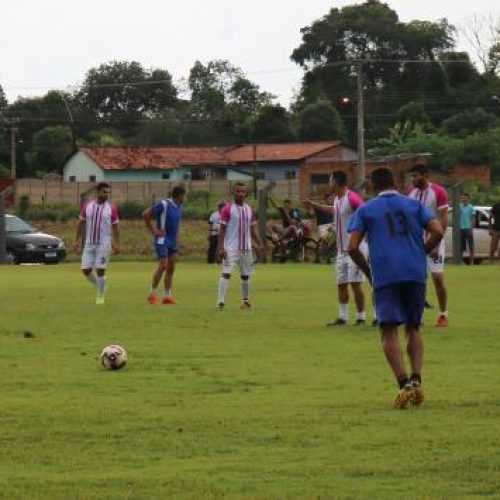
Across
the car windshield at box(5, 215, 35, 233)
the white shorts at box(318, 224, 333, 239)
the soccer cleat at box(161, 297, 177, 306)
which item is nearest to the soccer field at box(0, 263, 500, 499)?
the soccer cleat at box(161, 297, 177, 306)

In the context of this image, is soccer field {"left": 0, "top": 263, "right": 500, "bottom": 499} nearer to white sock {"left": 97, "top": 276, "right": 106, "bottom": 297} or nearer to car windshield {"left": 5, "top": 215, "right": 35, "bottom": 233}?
white sock {"left": 97, "top": 276, "right": 106, "bottom": 297}

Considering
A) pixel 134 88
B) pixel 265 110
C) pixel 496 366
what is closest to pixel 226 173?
pixel 265 110

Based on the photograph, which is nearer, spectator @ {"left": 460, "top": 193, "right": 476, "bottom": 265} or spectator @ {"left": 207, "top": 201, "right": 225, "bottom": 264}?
spectator @ {"left": 460, "top": 193, "right": 476, "bottom": 265}

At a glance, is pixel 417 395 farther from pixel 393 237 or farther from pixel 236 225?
pixel 236 225

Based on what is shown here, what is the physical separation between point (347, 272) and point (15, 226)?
100 ft

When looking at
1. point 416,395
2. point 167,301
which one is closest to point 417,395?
point 416,395

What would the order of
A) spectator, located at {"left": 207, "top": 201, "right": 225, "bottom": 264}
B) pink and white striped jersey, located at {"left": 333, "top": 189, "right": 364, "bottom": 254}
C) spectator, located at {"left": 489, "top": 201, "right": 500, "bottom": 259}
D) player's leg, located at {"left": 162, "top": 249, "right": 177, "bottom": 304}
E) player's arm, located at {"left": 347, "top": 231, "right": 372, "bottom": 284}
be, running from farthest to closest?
spectator, located at {"left": 207, "top": 201, "right": 225, "bottom": 264}, spectator, located at {"left": 489, "top": 201, "right": 500, "bottom": 259}, player's leg, located at {"left": 162, "top": 249, "right": 177, "bottom": 304}, pink and white striped jersey, located at {"left": 333, "top": 189, "right": 364, "bottom": 254}, player's arm, located at {"left": 347, "top": 231, "right": 372, "bottom": 284}

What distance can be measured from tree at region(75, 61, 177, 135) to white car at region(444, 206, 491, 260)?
3524 inches

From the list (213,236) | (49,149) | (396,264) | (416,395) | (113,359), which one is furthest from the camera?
(49,149)

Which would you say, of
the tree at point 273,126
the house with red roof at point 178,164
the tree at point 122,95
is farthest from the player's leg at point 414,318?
the tree at point 122,95

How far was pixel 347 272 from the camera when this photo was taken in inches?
812

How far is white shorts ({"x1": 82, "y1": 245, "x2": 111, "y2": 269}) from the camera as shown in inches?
1000

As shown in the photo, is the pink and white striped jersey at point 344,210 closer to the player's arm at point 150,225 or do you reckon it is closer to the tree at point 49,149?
the player's arm at point 150,225

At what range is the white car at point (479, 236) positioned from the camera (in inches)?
1806
